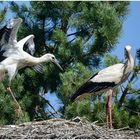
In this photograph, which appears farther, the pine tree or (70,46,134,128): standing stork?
the pine tree

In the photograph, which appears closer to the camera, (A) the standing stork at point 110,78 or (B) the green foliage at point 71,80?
(A) the standing stork at point 110,78

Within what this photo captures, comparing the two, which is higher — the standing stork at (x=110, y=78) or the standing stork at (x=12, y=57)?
the standing stork at (x=12, y=57)

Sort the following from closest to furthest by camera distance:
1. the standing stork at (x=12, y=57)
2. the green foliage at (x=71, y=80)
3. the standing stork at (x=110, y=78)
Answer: the standing stork at (x=110, y=78) → the standing stork at (x=12, y=57) → the green foliage at (x=71, y=80)

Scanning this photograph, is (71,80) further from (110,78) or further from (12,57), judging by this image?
(110,78)

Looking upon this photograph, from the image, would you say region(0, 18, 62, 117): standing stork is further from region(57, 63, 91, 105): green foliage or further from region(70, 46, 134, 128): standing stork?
region(70, 46, 134, 128): standing stork

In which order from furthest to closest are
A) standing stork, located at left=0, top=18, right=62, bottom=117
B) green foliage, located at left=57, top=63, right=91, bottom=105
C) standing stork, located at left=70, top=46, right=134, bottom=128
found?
1. green foliage, located at left=57, top=63, right=91, bottom=105
2. standing stork, located at left=0, top=18, right=62, bottom=117
3. standing stork, located at left=70, top=46, right=134, bottom=128

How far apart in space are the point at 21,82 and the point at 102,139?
4.44 meters

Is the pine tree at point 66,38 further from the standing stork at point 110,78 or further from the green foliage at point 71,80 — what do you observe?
the standing stork at point 110,78

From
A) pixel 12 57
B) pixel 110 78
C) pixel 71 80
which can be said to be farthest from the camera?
pixel 71 80

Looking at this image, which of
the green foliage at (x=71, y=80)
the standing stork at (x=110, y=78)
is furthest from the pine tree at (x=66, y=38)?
the standing stork at (x=110, y=78)

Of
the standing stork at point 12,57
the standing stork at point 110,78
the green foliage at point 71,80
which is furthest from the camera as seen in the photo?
the green foliage at point 71,80

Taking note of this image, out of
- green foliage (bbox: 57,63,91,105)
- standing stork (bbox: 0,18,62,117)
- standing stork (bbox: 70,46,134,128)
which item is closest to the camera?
standing stork (bbox: 70,46,134,128)

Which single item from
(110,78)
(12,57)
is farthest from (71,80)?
(110,78)

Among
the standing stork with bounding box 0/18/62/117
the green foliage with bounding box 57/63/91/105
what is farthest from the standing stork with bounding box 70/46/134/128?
the green foliage with bounding box 57/63/91/105
